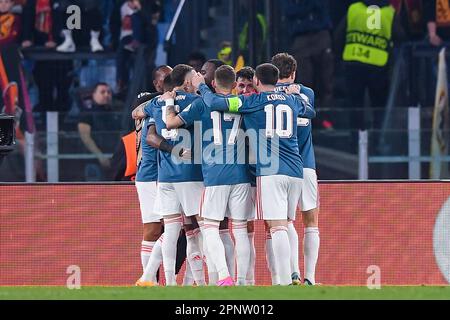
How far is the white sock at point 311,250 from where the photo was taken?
1405cm

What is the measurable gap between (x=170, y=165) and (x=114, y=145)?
6.09 m

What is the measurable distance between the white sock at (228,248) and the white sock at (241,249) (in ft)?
1.19

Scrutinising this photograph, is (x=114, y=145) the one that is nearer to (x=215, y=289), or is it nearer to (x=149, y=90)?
(x=149, y=90)

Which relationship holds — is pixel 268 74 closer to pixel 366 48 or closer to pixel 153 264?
pixel 153 264

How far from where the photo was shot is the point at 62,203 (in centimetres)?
1572

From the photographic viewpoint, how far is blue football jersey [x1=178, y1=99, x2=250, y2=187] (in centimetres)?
1335

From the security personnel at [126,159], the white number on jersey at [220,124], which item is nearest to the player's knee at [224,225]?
the white number on jersey at [220,124]

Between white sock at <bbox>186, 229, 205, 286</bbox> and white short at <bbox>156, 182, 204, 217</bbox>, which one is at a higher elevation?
white short at <bbox>156, 182, 204, 217</bbox>

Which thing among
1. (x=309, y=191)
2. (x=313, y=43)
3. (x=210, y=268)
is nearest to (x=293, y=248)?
(x=309, y=191)

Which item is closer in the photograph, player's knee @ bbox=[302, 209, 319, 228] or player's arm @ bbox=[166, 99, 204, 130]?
player's arm @ bbox=[166, 99, 204, 130]

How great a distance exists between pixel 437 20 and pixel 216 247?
8.81 meters

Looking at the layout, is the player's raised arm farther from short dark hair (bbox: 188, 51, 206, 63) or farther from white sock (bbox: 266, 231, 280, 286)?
short dark hair (bbox: 188, 51, 206, 63)

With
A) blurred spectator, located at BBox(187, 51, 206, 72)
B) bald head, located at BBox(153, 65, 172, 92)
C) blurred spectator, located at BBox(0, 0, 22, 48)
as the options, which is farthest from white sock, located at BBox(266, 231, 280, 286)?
blurred spectator, located at BBox(0, 0, 22, 48)

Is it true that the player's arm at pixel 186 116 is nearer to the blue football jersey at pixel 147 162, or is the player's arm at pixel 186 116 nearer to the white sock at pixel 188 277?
the blue football jersey at pixel 147 162
